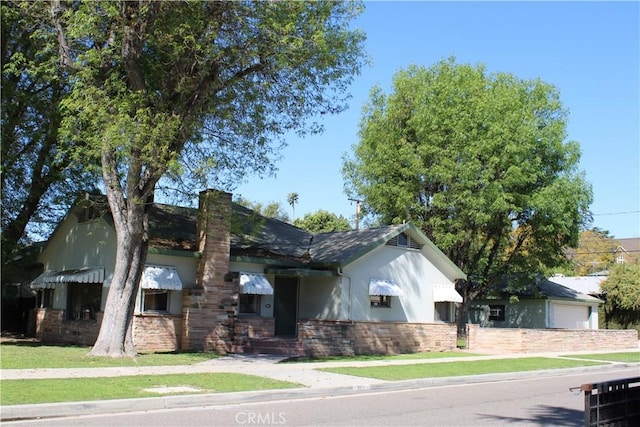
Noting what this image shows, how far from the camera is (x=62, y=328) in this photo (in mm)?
23797

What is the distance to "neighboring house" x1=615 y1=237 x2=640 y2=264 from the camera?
234 feet

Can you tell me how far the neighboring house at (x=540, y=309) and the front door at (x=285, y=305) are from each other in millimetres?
15580

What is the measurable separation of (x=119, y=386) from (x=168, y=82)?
9.49 metres

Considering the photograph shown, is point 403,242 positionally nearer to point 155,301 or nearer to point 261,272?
point 261,272

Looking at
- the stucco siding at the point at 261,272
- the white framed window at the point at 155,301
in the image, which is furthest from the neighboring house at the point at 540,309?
the white framed window at the point at 155,301

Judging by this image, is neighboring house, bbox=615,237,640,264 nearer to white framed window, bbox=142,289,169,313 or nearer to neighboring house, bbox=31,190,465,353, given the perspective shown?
neighboring house, bbox=31,190,465,353

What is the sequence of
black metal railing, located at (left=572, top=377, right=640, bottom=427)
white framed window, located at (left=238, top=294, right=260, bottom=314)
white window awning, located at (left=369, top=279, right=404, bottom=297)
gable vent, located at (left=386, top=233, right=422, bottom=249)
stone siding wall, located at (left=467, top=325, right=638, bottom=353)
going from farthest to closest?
stone siding wall, located at (left=467, top=325, right=638, bottom=353) < gable vent, located at (left=386, top=233, right=422, bottom=249) < white window awning, located at (left=369, top=279, right=404, bottom=297) < white framed window, located at (left=238, top=294, right=260, bottom=314) < black metal railing, located at (left=572, top=377, right=640, bottom=427)

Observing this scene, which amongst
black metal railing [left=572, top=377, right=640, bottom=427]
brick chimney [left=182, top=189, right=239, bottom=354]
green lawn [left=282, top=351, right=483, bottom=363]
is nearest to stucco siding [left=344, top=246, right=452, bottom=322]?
green lawn [left=282, top=351, right=483, bottom=363]

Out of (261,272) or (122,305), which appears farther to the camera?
(261,272)

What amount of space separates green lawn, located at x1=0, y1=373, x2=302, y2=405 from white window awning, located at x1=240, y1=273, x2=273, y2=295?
Answer: 7337 mm

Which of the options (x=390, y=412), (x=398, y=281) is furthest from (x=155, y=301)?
(x=390, y=412)

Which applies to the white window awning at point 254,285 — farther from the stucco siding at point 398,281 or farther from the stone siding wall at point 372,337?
the stucco siding at point 398,281

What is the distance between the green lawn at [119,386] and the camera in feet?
34.8

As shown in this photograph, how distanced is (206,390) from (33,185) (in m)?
15.2
